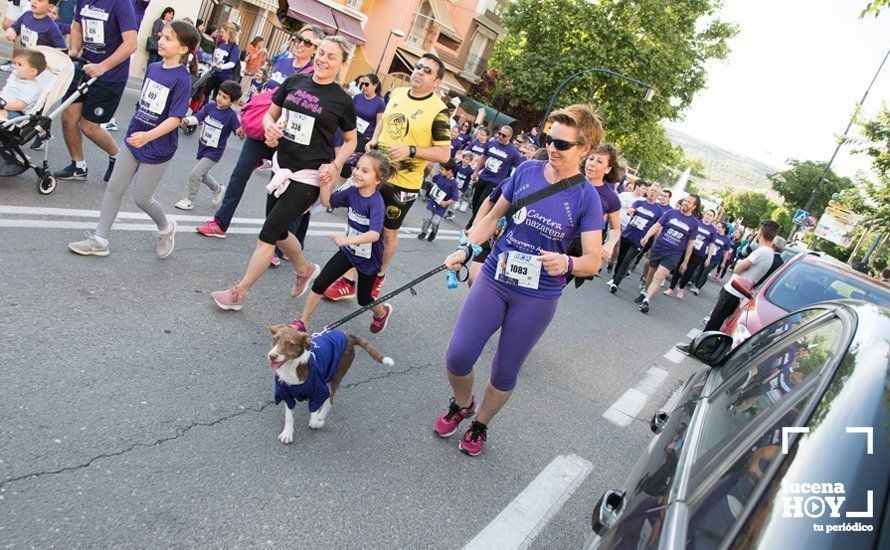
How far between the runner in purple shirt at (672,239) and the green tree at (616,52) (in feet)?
78.9

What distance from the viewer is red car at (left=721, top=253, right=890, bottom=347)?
5945mm

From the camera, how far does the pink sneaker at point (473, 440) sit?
4.15 metres

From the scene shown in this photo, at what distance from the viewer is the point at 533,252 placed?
12.4 ft

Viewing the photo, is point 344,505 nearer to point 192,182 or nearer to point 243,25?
point 192,182

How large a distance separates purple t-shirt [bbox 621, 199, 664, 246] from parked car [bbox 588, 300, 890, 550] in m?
9.14

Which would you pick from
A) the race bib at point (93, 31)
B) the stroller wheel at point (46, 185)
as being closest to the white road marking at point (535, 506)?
the stroller wheel at point (46, 185)

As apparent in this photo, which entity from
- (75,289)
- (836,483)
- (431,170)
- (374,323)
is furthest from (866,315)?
(431,170)

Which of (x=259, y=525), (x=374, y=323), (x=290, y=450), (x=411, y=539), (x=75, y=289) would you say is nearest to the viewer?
(x=259, y=525)

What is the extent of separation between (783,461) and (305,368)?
2419 mm

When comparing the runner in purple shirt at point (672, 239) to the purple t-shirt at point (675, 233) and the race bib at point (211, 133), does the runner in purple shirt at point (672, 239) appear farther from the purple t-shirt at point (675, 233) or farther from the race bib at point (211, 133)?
the race bib at point (211, 133)

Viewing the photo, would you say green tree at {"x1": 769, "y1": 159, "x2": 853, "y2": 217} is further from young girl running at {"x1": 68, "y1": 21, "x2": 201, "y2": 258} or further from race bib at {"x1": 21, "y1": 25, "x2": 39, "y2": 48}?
young girl running at {"x1": 68, "y1": 21, "x2": 201, "y2": 258}

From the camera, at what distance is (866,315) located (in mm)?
2518

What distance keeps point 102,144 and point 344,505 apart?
16.8ft

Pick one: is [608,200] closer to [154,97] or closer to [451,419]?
[451,419]
